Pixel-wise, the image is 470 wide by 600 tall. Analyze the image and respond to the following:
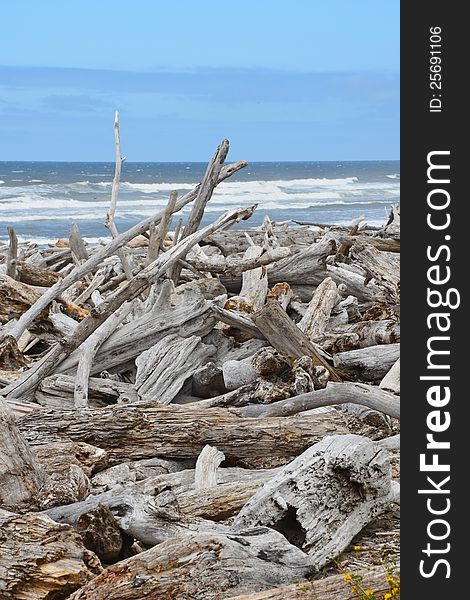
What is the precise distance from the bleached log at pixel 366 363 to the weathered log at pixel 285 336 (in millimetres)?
126

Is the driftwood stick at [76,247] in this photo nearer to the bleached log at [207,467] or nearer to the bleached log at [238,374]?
the bleached log at [238,374]

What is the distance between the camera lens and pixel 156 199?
44188 mm

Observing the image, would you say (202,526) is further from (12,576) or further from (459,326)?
(459,326)

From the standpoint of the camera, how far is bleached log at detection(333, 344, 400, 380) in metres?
6.00

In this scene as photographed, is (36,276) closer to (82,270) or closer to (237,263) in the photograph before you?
(82,270)

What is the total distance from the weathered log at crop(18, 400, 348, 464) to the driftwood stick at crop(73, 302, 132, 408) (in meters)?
0.85

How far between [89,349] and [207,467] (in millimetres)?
1923

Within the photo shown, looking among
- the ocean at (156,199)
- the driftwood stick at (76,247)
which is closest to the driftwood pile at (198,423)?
the driftwood stick at (76,247)

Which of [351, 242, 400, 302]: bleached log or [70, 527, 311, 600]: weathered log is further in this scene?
[351, 242, 400, 302]: bleached log

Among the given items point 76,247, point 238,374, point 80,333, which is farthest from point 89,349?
point 76,247

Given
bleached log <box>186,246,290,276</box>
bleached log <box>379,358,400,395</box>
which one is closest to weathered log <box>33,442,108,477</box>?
bleached log <box>379,358,400,395</box>

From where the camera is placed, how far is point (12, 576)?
9.47ft

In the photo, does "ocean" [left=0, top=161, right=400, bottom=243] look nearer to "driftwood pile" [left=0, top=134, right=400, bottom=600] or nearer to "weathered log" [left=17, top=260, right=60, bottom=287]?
"weathered log" [left=17, top=260, right=60, bottom=287]

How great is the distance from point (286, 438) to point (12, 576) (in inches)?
77.4
